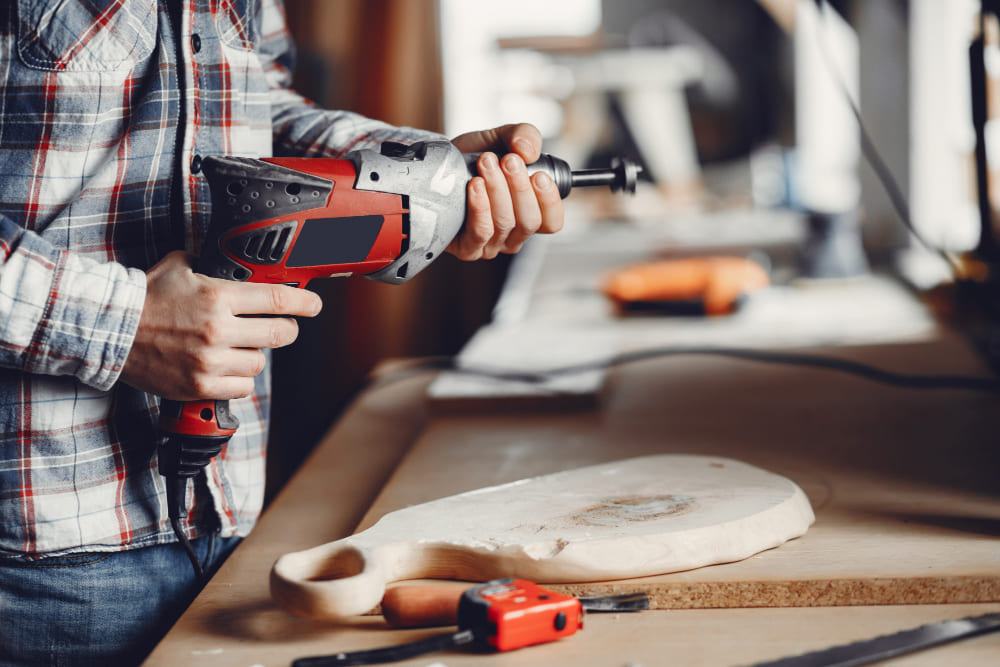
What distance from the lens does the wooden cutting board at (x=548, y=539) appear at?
590mm

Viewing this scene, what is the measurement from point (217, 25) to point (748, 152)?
4.27 meters

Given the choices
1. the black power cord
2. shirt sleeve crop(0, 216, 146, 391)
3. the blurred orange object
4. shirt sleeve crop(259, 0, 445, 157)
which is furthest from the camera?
the blurred orange object

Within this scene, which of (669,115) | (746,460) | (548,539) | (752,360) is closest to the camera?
(548,539)

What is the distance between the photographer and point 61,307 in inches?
26.7

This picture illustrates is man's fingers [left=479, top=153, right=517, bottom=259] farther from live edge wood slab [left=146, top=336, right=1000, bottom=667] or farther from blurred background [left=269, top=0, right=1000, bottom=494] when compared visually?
blurred background [left=269, top=0, right=1000, bottom=494]

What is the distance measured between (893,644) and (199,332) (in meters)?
0.51

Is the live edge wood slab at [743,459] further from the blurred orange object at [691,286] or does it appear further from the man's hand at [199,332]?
the blurred orange object at [691,286]

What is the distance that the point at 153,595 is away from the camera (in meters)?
0.84

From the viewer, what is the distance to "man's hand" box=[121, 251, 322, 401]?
27.0 inches

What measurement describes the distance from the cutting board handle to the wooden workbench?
Answer: 1.1 inches

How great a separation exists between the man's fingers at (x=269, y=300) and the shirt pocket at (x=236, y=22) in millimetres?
279

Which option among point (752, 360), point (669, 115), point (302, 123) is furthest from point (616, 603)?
point (669, 115)

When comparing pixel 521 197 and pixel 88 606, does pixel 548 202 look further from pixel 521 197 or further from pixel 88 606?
pixel 88 606

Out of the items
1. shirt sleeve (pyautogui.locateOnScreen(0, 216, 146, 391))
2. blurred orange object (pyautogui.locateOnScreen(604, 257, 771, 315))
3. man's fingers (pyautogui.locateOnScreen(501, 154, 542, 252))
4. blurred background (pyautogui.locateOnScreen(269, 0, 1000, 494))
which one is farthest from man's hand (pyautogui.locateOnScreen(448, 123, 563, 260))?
blurred background (pyautogui.locateOnScreen(269, 0, 1000, 494))
